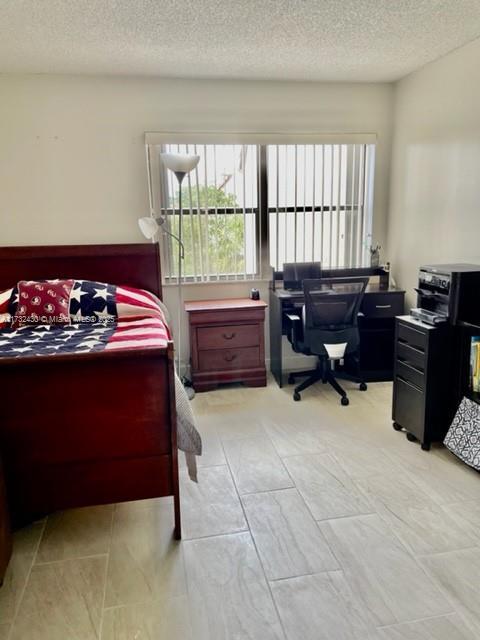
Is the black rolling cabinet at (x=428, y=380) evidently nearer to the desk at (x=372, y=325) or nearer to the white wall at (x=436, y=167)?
the white wall at (x=436, y=167)

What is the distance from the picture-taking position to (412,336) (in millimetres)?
2664

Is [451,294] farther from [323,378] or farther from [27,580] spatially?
[27,580]

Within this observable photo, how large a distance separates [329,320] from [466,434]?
3.98 ft

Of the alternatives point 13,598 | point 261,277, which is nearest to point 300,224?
point 261,277

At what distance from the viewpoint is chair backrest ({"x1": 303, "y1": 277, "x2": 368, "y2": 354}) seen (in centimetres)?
320

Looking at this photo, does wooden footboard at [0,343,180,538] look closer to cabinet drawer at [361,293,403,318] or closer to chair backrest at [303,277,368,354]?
chair backrest at [303,277,368,354]

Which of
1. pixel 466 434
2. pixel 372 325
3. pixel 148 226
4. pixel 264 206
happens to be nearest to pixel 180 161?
pixel 148 226

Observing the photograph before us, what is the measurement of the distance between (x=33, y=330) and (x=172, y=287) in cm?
138

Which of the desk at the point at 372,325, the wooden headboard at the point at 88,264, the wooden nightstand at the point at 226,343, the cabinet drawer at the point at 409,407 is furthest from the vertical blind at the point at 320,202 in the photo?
the cabinet drawer at the point at 409,407

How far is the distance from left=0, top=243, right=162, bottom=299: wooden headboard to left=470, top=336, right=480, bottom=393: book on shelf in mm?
2254

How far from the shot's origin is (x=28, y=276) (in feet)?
11.0

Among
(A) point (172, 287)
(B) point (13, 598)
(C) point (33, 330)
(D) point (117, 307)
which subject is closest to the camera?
(B) point (13, 598)

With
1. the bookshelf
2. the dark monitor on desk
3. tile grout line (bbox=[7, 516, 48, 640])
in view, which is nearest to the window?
the dark monitor on desk

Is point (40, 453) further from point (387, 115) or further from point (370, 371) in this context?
point (387, 115)
